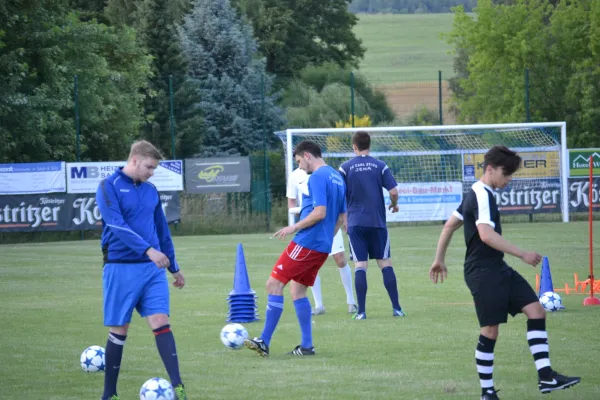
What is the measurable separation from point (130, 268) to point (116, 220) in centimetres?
37

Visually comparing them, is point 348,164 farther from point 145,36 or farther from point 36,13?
point 145,36

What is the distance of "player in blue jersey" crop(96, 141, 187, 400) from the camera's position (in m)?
7.46

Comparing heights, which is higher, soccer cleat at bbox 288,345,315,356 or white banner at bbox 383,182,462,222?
white banner at bbox 383,182,462,222

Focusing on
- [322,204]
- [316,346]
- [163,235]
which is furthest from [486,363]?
[316,346]

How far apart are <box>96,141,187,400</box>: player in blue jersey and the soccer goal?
21.7 meters

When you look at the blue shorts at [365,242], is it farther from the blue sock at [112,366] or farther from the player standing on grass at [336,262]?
the blue sock at [112,366]

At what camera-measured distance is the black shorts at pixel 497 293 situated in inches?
290

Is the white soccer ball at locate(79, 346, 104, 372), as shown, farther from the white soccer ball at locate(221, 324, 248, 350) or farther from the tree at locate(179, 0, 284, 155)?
the tree at locate(179, 0, 284, 155)

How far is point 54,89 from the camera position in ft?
110

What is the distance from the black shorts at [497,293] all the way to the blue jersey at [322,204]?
7.65 feet

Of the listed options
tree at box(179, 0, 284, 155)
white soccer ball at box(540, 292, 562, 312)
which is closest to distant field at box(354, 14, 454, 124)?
tree at box(179, 0, 284, 155)

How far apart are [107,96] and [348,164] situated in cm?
2631

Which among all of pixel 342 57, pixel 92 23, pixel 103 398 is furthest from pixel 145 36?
pixel 103 398

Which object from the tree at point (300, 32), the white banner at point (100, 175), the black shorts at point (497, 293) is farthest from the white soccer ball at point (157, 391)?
the tree at point (300, 32)
